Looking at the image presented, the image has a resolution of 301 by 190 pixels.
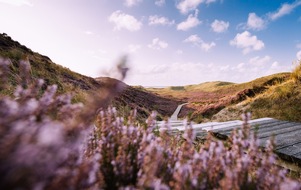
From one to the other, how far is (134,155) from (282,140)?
12.4 ft

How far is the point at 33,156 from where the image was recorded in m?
0.68

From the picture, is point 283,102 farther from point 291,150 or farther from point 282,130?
point 291,150

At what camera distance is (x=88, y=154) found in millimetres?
2277

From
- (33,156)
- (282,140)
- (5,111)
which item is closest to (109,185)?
(5,111)

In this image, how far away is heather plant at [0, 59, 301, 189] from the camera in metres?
0.72

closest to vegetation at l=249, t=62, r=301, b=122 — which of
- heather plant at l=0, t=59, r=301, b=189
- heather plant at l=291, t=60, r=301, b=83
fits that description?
heather plant at l=291, t=60, r=301, b=83

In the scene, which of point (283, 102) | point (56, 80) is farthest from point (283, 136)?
point (56, 80)

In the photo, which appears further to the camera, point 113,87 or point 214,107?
point 214,107

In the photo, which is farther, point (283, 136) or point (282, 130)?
point (282, 130)

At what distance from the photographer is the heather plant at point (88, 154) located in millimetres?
721

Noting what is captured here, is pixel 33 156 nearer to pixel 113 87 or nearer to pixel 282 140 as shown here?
pixel 113 87

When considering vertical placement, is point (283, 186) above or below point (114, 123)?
below

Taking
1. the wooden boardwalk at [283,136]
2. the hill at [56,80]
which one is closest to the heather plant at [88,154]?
the hill at [56,80]

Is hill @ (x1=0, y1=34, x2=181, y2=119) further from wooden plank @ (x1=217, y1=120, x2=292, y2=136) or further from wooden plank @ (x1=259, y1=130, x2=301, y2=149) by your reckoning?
wooden plank @ (x1=259, y1=130, x2=301, y2=149)
